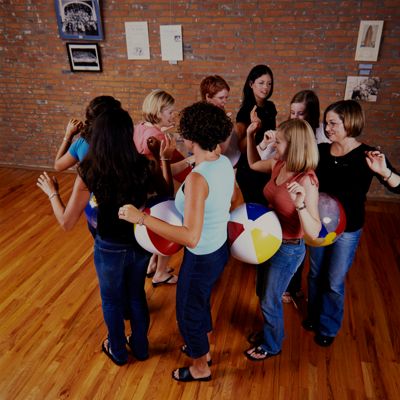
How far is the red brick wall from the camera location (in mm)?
3893

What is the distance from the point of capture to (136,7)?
13.9 feet

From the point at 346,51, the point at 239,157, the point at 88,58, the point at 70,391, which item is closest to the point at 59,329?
the point at 70,391

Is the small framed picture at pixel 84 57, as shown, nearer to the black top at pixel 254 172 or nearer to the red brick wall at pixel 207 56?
the red brick wall at pixel 207 56

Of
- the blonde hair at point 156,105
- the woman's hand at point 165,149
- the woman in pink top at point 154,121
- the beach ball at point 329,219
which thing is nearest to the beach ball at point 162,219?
the woman's hand at point 165,149

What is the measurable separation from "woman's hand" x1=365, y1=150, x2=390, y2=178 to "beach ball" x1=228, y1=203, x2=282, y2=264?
57 centimetres

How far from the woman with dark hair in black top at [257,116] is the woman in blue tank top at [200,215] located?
1.03 meters

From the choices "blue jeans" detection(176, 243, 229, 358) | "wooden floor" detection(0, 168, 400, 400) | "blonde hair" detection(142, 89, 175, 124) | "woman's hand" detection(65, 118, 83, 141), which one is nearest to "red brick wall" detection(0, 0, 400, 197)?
"wooden floor" detection(0, 168, 400, 400)

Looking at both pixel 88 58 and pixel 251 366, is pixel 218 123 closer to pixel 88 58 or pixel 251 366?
pixel 251 366

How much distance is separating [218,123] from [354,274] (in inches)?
83.9

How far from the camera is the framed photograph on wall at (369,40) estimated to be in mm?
3762

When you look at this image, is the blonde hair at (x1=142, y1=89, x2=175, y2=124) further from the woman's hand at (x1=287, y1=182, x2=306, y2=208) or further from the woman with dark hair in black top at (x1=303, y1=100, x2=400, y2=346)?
the woman's hand at (x1=287, y1=182, x2=306, y2=208)

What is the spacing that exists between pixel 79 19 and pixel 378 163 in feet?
13.2

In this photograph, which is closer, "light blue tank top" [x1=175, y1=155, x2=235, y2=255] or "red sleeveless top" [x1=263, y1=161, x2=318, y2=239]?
"light blue tank top" [x1=175, y1=155, x2=235, y2=255]

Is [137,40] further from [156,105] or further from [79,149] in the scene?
[79,149]
